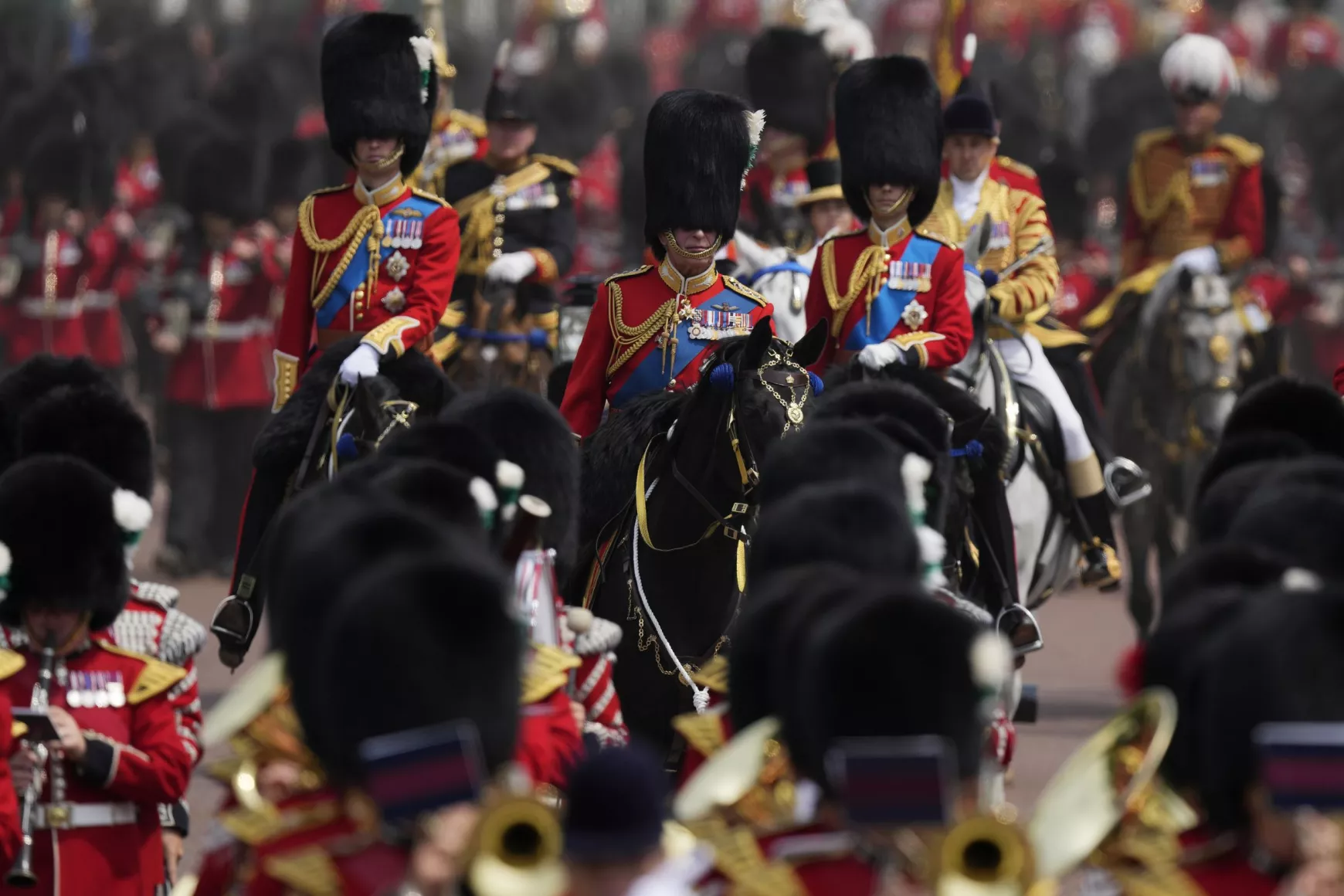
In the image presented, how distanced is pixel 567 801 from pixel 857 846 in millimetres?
424

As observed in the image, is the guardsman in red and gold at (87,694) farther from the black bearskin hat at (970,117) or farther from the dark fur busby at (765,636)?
the black bearskin hat at (970,117)

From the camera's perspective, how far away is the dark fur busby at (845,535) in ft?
17.0

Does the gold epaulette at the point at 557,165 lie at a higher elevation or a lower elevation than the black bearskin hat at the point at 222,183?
higher

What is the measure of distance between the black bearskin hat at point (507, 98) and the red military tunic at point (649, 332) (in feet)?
14.8

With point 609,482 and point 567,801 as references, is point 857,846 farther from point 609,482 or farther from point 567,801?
point 609,482

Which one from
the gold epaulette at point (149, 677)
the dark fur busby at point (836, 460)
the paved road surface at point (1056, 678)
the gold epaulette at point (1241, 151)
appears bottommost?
the paved road surface at point (1056, 678)

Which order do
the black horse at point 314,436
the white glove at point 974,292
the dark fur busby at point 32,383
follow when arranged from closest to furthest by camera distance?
the dark fur busby at point 32,383 → the black horse at point 314,436 → the white glove at point 974,292

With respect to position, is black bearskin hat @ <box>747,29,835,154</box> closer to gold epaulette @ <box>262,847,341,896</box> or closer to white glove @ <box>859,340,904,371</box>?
white glove @ <box>859,340,904,371</box>

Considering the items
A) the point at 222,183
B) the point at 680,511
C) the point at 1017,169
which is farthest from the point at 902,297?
the point at 222,183

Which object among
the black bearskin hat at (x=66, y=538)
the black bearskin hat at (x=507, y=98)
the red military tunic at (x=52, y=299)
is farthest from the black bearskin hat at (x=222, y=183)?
the black bearskin hat at (x=66, y=538)

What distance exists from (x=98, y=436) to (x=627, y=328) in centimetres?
154

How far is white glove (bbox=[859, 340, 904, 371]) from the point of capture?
317 inches

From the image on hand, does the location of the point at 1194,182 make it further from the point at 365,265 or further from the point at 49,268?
the point at 49,268

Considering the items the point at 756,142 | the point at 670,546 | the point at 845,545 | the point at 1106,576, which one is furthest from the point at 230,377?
the point at 845,545
